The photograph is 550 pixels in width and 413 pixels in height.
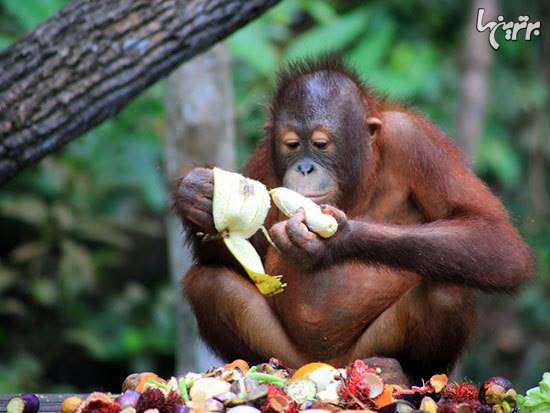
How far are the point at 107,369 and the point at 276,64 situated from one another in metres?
2.38

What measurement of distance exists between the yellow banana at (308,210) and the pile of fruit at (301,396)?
428 mm

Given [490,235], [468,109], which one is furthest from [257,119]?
[490,235]

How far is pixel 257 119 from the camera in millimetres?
8586

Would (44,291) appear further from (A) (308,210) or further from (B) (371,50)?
(A) (308,210)

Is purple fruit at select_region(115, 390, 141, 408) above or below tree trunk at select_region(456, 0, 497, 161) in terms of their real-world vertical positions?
below

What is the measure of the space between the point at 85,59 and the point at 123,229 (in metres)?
3.87

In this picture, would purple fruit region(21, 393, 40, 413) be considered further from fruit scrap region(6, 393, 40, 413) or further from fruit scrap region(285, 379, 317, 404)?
fruit scrap region(285, 379, 317, 404)

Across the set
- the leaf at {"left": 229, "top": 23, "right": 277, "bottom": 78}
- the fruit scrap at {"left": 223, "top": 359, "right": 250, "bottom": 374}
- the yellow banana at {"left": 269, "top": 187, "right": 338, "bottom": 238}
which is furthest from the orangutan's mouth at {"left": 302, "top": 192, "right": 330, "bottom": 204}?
the leaf at {"left": 229, "top": 23, "right": 277, "bottom": 78}

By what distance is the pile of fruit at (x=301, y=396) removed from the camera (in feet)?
10.7

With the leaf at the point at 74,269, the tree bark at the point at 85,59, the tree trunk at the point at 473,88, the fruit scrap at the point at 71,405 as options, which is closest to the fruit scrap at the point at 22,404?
the fruit scrap at the point at 71,405

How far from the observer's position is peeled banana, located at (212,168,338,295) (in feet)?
12.2

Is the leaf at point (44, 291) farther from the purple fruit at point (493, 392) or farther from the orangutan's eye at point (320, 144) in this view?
the purple fruit at point (493, 392)

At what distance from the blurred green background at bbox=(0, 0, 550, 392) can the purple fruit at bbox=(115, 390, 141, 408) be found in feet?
13.1

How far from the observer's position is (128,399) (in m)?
3.28
